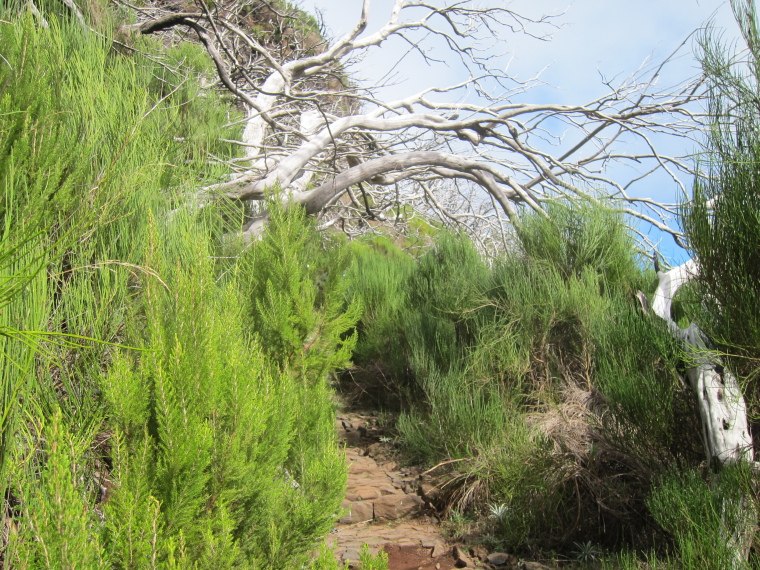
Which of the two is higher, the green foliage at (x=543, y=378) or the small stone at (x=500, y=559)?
the green foliage at (x=543, y=378)

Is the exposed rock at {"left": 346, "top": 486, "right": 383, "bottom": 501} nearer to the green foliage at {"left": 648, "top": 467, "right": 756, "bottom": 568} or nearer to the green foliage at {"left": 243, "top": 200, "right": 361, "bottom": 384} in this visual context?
the green foliage at {"left": 243, "top": 200, "right": 361, "bottom": 384}

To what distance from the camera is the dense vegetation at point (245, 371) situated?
1.99 meters

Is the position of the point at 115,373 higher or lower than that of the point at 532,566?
higher

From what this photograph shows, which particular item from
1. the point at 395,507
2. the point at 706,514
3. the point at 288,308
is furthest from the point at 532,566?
the point at 288,308

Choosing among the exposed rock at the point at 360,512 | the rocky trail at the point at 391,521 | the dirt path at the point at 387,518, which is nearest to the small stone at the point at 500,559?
the rocky trail at the point at 391,521

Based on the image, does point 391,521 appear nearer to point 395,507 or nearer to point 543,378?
point 395,507

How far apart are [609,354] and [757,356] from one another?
159cm

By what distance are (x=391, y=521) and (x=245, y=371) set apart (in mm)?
3162

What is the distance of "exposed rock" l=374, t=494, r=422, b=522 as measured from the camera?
16.7 ft

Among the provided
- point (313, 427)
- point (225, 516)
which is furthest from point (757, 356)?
point (225, 516)

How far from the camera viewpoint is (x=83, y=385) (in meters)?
2.31

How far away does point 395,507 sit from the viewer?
5098 millimetres

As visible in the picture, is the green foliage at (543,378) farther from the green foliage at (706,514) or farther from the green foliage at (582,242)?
the green foliage at (706,514)

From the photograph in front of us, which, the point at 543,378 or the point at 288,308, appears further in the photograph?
the point at 543,378
